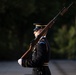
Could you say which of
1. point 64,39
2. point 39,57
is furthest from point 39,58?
point 64,39

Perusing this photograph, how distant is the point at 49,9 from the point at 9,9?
410 centimetres

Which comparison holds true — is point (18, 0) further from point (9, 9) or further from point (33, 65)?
point (33, 65)

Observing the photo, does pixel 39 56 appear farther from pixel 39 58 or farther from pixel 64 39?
pixel 64 39

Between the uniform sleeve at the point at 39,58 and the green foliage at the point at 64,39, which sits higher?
the green foliage at the point at 64,39

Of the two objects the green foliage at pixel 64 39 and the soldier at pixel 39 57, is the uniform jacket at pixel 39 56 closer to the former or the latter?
the soldier at pixel 39 57

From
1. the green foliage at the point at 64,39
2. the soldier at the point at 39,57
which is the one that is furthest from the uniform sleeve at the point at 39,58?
the green foliage at the point at 64,39

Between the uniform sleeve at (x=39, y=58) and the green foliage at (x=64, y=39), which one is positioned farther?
the green foliage at (x=64, y=39)

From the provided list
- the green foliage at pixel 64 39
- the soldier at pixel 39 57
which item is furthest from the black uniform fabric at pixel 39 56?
the green foliage at pixel 64 39

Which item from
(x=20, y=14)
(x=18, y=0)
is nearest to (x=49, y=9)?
(x=20, y=14)

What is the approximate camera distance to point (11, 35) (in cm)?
3394

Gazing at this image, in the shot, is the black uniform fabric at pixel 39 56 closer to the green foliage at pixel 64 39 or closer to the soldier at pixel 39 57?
the soldier at pixel 39 57

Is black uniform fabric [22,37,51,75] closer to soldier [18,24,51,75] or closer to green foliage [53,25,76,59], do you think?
soldier [18,24,51,75]

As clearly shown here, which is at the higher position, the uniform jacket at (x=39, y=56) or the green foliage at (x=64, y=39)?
the green foliage at (x=64, y=39)

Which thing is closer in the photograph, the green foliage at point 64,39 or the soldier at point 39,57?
the soldier at point 39,57
